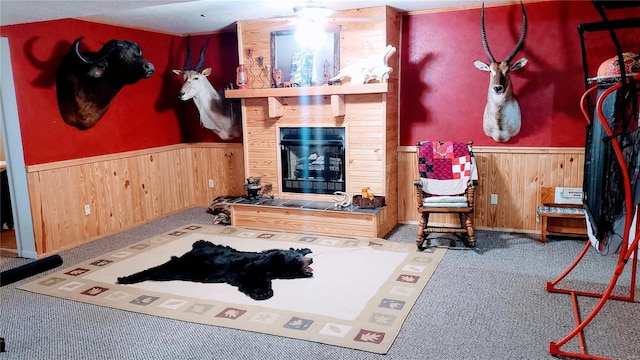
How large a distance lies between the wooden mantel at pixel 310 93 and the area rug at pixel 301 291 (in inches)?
53.1

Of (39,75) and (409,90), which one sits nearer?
(39,75)

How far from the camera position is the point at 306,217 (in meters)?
4.79

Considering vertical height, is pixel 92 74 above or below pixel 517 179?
above

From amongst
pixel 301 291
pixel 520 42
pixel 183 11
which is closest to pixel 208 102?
pixel 183 11

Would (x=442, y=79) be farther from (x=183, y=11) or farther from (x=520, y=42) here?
(x=183, y=11)

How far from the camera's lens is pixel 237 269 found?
148 inches

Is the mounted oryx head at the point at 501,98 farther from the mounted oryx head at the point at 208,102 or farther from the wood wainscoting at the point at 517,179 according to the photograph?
the mounted oryx head at the point at 208,102

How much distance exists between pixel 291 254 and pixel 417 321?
1.50 metres

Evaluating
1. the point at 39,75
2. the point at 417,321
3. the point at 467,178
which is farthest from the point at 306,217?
the point at 39,75

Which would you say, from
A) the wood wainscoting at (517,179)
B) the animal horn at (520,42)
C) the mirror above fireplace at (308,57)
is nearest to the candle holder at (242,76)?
the mirror above fireplace at (308,57)

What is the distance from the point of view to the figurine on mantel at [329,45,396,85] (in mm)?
4473

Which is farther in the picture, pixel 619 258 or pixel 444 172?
pixel 444 172

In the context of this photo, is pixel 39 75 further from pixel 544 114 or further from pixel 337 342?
pixel 544 114

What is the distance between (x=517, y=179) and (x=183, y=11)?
12.2 feet
